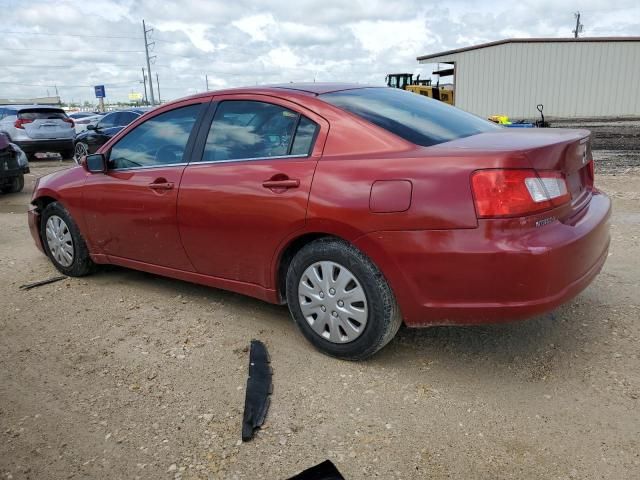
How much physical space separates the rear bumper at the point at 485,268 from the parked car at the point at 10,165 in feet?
28.3

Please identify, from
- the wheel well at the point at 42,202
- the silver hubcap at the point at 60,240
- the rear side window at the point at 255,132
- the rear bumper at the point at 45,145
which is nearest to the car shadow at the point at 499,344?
the rear side window at the point at 255,132

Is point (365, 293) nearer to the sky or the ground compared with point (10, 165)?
nearer to the ground

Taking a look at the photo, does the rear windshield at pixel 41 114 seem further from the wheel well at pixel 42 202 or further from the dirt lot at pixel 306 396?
the dirt lot at pixel 306 396

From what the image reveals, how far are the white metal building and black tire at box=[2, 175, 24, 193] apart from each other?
22.5 metres

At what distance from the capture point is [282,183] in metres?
3.14

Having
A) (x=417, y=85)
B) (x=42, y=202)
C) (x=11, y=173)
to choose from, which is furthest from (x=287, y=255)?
(x=417, y=85)

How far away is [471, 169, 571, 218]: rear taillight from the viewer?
2525 millimetres

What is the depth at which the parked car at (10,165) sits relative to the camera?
933cm

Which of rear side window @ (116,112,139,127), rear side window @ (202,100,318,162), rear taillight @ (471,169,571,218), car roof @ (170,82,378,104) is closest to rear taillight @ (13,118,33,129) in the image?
rear side window @ (116,112,139,127)

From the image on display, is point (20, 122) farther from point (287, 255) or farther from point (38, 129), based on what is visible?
point (287, 255)

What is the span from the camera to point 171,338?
363 cm

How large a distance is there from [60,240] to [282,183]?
2.68 metres

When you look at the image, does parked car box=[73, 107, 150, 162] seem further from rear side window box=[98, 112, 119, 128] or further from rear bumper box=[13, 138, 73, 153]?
rear bumper box=[13, 138, 73, 153]

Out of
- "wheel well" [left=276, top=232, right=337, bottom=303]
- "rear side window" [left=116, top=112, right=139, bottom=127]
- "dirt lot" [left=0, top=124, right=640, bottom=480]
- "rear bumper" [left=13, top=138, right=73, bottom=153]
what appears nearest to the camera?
"dirt lot" [left=0, top=124, right=640, bottom=480]
